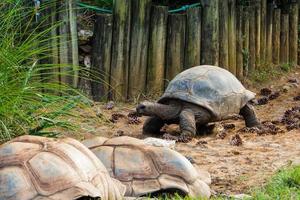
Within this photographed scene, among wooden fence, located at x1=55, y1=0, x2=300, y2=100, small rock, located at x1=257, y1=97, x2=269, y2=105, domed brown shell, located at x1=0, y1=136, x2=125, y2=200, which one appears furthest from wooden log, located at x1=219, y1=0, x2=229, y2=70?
domed brown shell, located at x1=0, y1=136, x2=125, y2=200

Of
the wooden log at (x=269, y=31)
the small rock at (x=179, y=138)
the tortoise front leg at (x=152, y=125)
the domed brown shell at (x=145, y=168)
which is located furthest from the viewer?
the wooden log at (x=269, y=31)

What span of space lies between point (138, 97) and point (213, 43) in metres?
1.37

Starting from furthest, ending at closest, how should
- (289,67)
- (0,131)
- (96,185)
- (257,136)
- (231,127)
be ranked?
(289,67) → (231,127) → (257,136) → (0,131) → (96,185)

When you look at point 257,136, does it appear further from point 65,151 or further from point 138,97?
point 65,151

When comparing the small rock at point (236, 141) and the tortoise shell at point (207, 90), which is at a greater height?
the tortoise shell at point (207, 90)

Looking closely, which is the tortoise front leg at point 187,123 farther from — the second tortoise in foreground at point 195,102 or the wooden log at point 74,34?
the wooden log at point 74,34

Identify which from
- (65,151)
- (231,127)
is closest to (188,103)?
(231,127)

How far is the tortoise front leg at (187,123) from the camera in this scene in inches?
337

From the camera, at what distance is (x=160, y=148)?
557cm

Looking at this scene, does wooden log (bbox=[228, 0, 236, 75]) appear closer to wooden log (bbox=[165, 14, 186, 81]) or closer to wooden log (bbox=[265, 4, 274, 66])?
wooden log (bbox=[165, 14, 186, 81])

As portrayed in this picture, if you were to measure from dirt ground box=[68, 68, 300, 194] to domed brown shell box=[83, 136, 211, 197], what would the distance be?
0.53m

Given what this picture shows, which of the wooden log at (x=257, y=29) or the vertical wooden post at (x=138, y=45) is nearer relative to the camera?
the vertical wooden post at (x=138, y=45)

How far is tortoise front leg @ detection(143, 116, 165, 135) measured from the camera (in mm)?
8945

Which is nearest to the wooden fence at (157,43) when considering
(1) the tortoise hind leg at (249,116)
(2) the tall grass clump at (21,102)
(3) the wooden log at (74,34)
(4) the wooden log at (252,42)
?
(4) the wooden log at (252,42)
